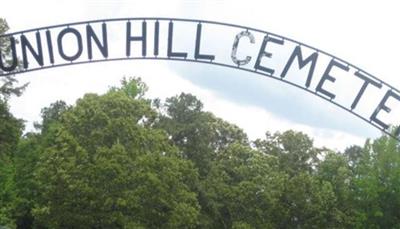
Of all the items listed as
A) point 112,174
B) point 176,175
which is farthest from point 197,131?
point 112,174

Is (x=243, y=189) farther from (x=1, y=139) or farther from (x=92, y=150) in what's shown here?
(x=1, y=139)

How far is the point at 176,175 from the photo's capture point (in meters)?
37.7

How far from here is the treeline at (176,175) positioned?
36.2 meters

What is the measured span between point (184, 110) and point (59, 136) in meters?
14.9

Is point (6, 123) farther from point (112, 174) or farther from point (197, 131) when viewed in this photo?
point (197, 131)

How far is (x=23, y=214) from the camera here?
5309cm

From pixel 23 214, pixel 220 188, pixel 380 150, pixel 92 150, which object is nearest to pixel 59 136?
pixel 92 150

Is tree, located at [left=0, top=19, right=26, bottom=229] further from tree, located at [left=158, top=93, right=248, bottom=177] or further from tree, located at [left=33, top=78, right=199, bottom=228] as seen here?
tree, located at [left=158, top=93, right=248, bottom=177]

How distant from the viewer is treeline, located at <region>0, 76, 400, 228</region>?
36219mm

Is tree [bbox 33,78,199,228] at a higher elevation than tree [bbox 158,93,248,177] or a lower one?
lower

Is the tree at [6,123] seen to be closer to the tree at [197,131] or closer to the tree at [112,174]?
the tree at [112,174]

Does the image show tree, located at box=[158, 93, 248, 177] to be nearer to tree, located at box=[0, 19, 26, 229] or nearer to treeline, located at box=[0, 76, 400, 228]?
treeline, located at box=[0, 76, 400, 228]

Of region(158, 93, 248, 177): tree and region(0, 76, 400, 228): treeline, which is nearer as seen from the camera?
region(0, 76, 400, 228): treeline

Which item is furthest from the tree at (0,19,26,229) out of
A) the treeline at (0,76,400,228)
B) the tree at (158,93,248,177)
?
the tree at (158,93,248,177)
